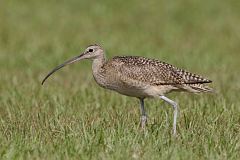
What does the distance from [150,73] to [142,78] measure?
0.50ft

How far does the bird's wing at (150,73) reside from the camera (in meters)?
9.51

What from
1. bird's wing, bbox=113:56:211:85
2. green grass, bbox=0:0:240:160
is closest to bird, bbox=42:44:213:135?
bird's wing, bbox=113:56:211:85

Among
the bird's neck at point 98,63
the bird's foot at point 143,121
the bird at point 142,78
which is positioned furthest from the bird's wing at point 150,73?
the bird's foot at point 143,121

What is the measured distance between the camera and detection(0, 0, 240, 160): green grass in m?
7.81

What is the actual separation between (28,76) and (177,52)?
16.5ft

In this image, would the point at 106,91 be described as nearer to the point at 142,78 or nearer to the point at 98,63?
the point at 98,63

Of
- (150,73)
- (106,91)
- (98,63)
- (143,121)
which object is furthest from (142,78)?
(106,91)

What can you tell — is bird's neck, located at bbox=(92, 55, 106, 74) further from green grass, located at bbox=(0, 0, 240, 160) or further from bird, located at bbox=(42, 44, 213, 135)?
green grass, located at bbox=(0, 0, 240, 160)

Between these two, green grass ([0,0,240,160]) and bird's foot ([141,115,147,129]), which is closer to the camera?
green grass ([0,0,240,160])

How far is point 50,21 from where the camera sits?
69.8 feet

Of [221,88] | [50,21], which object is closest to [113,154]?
[221,88]

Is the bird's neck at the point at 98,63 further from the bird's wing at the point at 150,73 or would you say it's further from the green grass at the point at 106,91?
the green grass at the point at 106,91

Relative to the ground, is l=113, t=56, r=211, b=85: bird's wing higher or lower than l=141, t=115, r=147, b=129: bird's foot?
higher

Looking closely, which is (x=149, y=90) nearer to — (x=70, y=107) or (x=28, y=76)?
(x=70, y=107)
